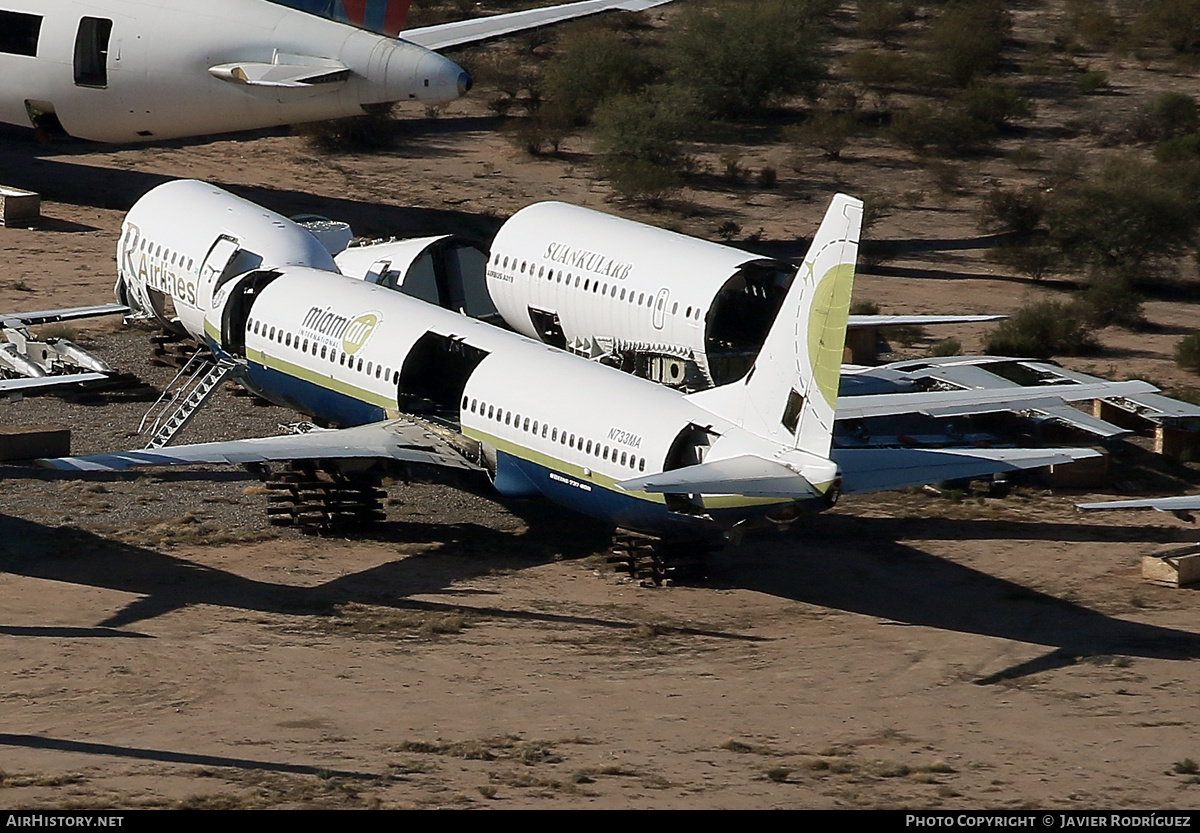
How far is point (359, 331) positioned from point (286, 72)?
1820 centimetres

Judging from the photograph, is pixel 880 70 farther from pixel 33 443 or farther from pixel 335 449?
pixel 335 449

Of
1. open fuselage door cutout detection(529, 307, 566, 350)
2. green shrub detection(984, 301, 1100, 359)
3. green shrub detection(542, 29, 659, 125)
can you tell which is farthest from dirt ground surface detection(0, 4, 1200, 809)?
green shrub detection(542, 29, 659, 125)

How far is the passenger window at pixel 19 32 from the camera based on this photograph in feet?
182

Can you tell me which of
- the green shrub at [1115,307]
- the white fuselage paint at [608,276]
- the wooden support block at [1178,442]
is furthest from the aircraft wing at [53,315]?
the green shrub at [1115,307]

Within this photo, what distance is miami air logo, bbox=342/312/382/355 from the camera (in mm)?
36719

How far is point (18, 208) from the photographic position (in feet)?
187

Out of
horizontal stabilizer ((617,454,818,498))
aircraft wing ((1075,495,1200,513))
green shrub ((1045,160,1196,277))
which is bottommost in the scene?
horizontal stabilizer ((617,454,818,498))

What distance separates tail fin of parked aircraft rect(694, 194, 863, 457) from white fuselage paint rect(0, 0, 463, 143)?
2380 centimetres

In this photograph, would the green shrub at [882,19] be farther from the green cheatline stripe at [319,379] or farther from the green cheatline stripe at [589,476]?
the green cheatline stripe at [589,476]

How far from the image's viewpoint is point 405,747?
79.9ft

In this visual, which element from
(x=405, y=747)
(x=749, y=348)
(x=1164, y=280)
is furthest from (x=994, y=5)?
(x=405, y=747)

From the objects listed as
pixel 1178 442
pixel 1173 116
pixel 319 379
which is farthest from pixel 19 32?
pixel 1173 116

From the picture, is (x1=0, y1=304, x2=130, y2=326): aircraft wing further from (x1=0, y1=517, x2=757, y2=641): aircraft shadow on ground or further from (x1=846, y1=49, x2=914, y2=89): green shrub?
(x1=846, y1=49, x2=914, y2=89): green shrub

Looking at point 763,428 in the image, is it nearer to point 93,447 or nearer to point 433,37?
point 93,447
